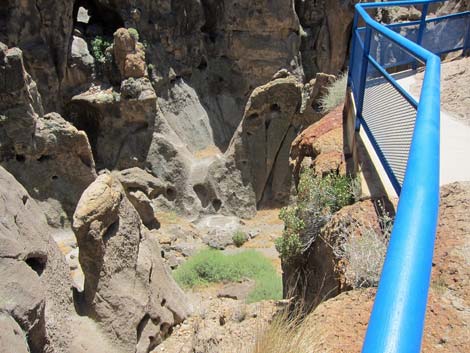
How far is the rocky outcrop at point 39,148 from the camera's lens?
9.70m

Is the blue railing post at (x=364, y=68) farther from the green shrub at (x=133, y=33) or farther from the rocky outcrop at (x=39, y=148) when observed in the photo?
the green shrub at (x=133, y=33)

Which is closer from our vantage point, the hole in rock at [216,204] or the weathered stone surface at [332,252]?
the weathered stone surface at [332,252]

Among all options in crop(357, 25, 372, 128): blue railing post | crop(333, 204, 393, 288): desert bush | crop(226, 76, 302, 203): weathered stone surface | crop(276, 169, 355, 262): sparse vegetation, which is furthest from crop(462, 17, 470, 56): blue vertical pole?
crop(226, 76, 302, 203): weathered stone surface

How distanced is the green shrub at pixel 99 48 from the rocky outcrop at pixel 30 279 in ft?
32.9

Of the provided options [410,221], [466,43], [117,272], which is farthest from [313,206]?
[466,43]

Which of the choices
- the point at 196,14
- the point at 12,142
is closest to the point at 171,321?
the point at 12,142

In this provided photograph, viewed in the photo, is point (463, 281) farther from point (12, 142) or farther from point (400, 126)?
point (12, 142)

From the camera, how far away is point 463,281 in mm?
2201

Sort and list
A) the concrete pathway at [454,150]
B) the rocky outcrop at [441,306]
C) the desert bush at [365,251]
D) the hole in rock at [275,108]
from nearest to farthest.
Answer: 1. the rocky outcrop at [441,306]
2. the desert bush at [365,251]
3. the concrete pathway at [454,150]
4. the hole in rock at [275,108]

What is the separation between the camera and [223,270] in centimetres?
981

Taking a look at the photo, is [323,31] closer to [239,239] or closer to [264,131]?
[264,131]

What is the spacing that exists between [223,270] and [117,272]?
15.2 feet

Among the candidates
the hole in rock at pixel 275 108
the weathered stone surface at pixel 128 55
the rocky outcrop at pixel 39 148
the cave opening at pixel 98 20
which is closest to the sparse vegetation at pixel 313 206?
the rocky outcrop at pixel 39 148

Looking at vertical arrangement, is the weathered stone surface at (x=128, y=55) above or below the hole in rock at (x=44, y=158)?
above
